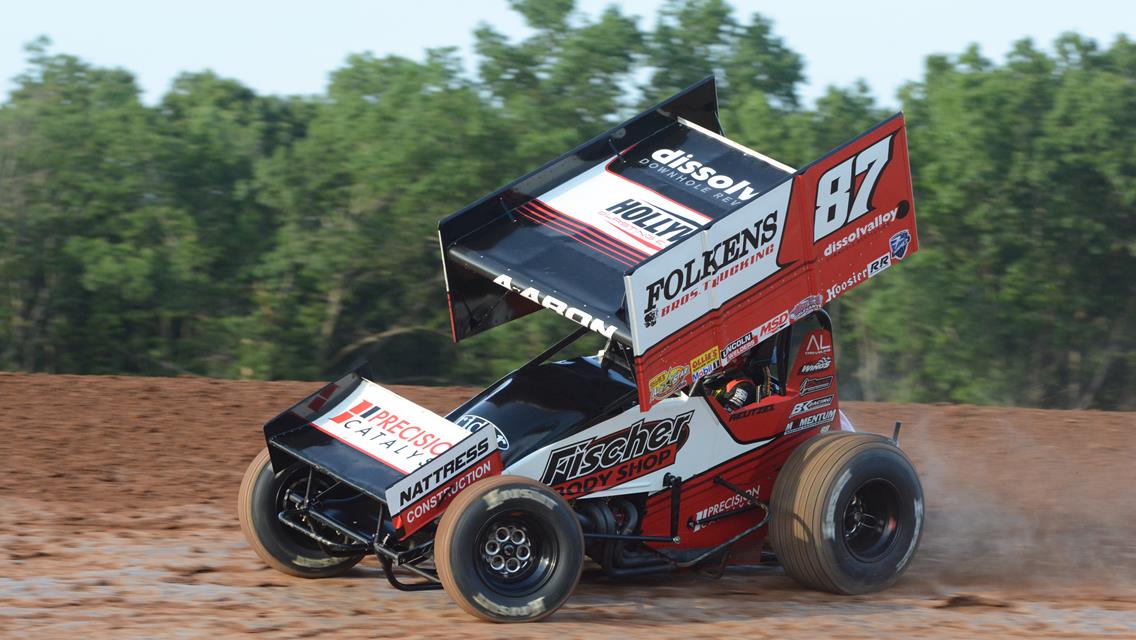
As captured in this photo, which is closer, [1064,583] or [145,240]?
[1064,583]

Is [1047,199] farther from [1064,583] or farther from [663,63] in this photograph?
[1064,583]

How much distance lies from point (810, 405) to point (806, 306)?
2.17 feet

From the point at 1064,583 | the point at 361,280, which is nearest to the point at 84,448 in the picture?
the point at 1064,583

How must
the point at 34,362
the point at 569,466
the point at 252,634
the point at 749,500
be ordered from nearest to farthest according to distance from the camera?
the point at 252,634 < the point at 569,466 < the point at 749,500 < the point at 34,362

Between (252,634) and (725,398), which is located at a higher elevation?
(725,398)

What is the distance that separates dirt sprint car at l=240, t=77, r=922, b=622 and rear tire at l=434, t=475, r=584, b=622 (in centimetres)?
1

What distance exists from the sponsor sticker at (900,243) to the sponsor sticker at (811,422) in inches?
42.0

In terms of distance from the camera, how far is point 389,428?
305 inches

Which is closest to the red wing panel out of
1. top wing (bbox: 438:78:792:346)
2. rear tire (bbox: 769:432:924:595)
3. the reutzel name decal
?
top wing (bbox: 438:78:792:346)

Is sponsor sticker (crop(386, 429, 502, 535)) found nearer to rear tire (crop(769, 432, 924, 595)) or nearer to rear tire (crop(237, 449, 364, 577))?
rear tire (crop(237, 449, 364, 577))

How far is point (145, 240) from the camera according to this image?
2944 cm

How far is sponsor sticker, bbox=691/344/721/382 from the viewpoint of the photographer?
7762 mm

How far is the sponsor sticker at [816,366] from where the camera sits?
855 cm

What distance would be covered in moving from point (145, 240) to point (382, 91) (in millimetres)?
7953
